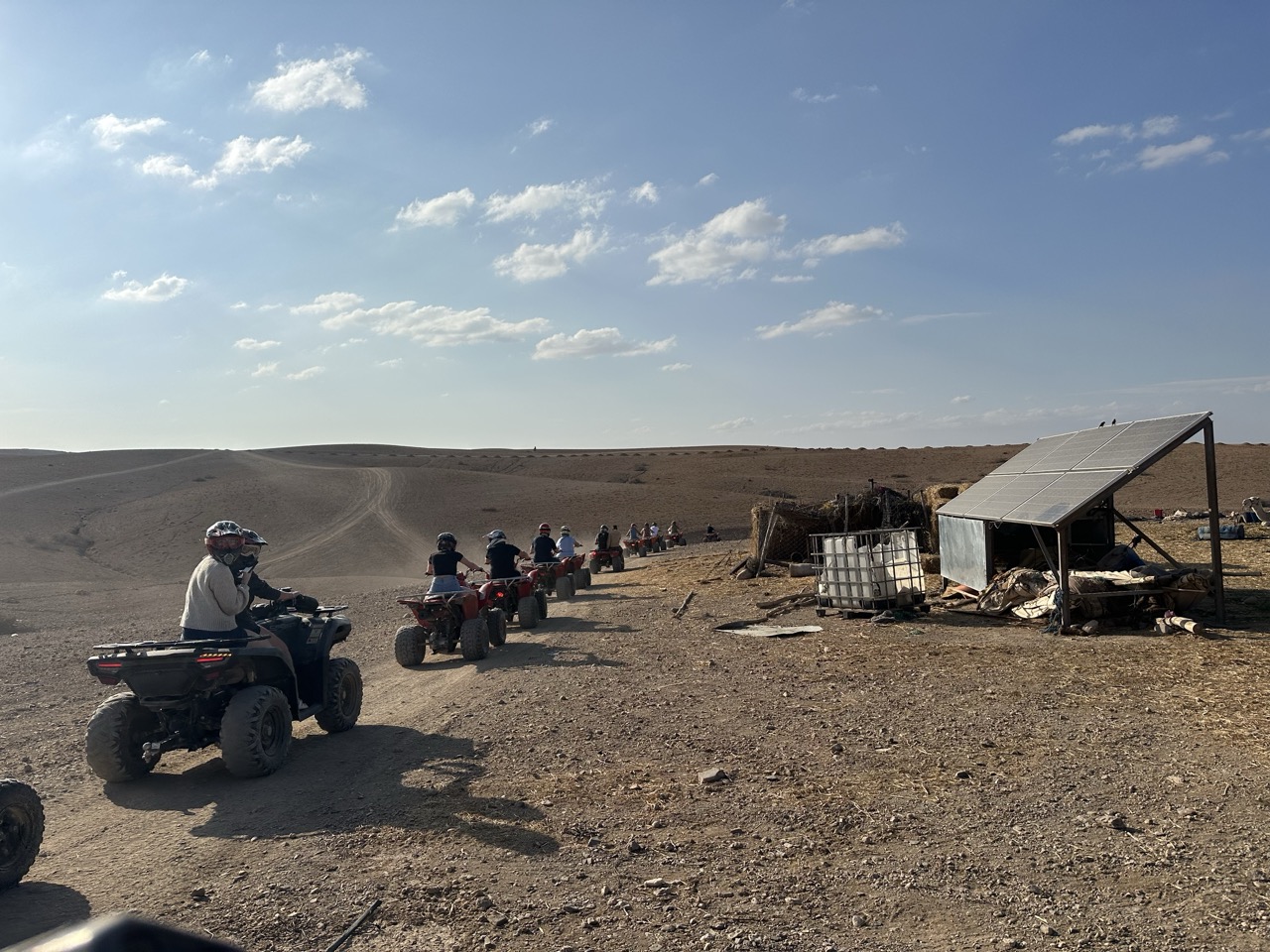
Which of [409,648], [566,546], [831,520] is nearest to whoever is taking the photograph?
[409,648]

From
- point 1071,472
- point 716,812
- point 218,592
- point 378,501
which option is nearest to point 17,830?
point 218,592

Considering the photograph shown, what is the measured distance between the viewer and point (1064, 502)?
567 inches

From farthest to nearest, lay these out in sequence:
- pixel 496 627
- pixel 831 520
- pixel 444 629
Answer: pixel 831 520 < pixel 496 627 < pixel 444 629

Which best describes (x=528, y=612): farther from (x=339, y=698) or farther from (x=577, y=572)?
(x=339, y=698)

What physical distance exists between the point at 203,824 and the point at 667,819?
3200 millimetres

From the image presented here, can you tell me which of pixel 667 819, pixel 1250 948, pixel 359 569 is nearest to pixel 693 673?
pixel 667 819

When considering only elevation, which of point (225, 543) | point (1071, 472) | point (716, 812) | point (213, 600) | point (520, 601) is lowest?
point (716, 812)

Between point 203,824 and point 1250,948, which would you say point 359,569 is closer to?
point 203,824

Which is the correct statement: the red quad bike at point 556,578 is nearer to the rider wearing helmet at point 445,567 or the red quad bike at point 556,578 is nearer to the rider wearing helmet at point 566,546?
the rider wearing helmet at point 566,546

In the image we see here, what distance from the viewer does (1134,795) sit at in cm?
638

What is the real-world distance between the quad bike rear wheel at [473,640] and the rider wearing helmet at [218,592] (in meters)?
5.25

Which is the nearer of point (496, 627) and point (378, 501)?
point (496, 627)

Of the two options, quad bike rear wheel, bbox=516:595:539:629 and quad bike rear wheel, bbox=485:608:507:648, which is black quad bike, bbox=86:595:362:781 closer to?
quad bike rear wheel, bbox=485:608:507:648

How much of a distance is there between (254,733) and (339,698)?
5.35 ft
